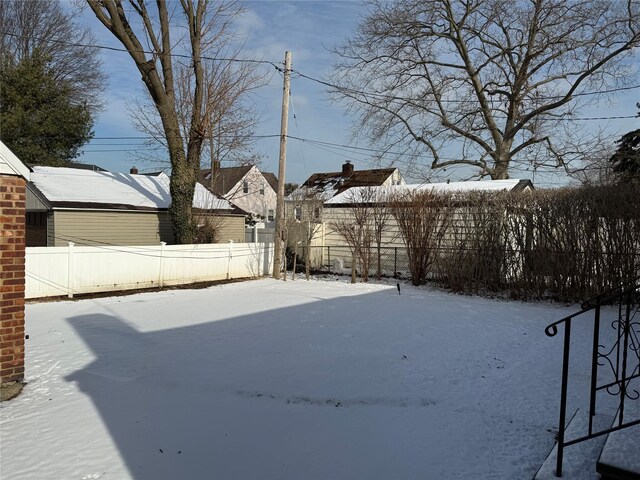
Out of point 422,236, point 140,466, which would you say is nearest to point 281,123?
point 422,236

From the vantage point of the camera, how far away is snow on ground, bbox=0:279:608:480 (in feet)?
11.6

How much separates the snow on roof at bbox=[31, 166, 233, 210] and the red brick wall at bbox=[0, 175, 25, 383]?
508 inches

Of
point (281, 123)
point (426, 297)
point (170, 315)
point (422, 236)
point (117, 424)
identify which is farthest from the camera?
point (281, 123)

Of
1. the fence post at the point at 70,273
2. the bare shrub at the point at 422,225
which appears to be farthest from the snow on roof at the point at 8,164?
the bare shrub at the point at 422,225

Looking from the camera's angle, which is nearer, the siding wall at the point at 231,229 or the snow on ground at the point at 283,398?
the snow on ground at the point at 283,398

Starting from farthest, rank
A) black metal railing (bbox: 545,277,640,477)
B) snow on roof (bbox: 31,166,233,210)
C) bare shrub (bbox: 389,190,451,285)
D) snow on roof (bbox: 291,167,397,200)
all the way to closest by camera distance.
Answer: snow on roof (bbox: 291,167,397,200)
snow on roof (bbox: 31,166,233,210)
bare shrub (bbox: 389,190,451,285)
black metal railing (bbox: 545,277,640,477)

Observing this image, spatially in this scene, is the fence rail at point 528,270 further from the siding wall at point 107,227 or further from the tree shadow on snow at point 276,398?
the siding wall at point 107,227

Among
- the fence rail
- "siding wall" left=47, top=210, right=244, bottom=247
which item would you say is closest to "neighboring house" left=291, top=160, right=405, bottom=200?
"siding wall" left=47, top=210, right=244, bottom=247

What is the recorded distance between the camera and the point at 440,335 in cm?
785

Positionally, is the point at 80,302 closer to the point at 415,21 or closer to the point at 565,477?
the point at 565,477

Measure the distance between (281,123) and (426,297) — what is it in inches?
303

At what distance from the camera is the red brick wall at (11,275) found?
4.64 m

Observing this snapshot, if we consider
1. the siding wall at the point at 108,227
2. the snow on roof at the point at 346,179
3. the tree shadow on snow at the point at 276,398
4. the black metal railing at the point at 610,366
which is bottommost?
the tree shadow on snow at the point at 276,398

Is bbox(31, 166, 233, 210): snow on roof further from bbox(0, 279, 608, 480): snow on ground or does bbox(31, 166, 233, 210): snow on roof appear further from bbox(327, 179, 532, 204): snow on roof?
bbox(0, 279, 608, 480): snow on ground
